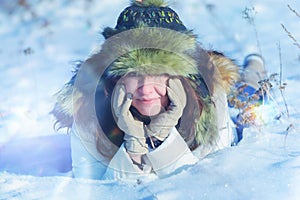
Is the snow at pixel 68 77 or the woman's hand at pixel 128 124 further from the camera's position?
the woman's hand at pixel 128 124

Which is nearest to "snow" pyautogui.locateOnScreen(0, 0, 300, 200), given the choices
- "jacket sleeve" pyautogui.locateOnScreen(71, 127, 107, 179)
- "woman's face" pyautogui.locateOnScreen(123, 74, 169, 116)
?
"jacket sleeve" pyautogui.locateOnScreen(71, 127, 107, 179)

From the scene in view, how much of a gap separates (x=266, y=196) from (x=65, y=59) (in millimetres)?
1335

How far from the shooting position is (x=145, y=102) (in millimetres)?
1562

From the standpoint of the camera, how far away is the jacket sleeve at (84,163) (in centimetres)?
166

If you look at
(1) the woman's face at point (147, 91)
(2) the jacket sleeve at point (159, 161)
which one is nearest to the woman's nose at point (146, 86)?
(1) the woman's face at point (147, 91)

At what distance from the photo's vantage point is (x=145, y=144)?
1593 mm

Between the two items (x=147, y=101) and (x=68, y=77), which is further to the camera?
(x=68, y=77)

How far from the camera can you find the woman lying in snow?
1.56 meters

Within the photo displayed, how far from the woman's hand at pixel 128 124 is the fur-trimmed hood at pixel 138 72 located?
64 millimetres

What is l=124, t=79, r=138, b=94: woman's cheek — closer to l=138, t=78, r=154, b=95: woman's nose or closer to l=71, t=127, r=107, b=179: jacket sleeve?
l=138, t=78, r=154, b=95: woman's nose

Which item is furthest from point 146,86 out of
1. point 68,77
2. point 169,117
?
point 68,77

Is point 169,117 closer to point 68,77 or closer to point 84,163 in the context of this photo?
point 84,163

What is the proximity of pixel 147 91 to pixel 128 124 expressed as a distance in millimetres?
115

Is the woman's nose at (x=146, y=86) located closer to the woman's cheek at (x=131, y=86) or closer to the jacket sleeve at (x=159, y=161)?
the woman's cheek at (x=131, y=86)
